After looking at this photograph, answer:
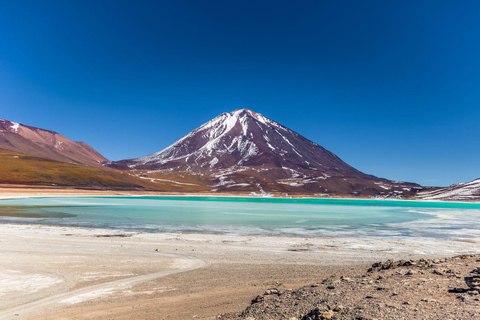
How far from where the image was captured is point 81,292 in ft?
32.5

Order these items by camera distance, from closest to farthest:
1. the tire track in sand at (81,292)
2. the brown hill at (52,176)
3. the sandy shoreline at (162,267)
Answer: the tire track in sand at (81,292)
the sandy shoreline at (162,267)
the brown hill at (52,176)

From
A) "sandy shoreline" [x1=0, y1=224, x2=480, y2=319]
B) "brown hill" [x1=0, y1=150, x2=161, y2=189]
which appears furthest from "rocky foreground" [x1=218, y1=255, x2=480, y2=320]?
"brown hill" [x1=0, y1=150, x2=161, y2=189]

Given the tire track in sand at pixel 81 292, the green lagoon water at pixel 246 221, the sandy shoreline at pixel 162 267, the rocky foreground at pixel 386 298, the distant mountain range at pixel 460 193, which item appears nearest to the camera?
the rocky foreground at pixel 386 298

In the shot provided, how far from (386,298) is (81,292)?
8734 mm

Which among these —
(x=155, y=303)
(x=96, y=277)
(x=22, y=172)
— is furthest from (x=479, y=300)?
(x=22, y=172)

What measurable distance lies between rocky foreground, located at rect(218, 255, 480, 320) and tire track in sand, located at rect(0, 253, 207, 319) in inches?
181

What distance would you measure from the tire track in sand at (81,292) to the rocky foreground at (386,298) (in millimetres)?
4594

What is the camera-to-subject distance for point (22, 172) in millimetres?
139625

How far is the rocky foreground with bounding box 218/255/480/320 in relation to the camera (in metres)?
6.31

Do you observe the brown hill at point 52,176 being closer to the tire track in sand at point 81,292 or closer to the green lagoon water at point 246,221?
the green lagoon water at point 246,221

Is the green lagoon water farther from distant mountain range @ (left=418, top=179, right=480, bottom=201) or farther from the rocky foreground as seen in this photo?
distant mountain range @ (left=418, top=179, right=480, bottom=201)

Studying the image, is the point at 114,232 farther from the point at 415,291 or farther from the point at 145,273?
the point at 415,291

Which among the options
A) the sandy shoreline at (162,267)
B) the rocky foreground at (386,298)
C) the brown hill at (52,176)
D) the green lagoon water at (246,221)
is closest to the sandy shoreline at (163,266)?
the sandy shoreline at (162,267)

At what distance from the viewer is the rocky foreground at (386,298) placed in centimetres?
631
